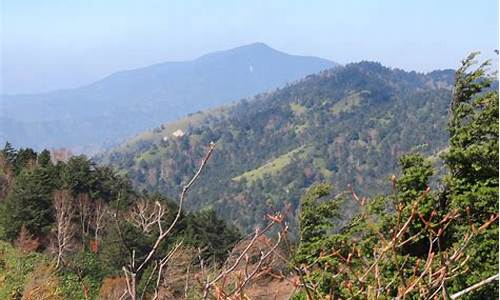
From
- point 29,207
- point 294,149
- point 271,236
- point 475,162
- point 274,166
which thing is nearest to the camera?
point 475,162

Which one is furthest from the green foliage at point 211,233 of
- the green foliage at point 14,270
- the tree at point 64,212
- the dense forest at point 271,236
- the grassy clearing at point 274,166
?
the grassy clearing at point 274,166

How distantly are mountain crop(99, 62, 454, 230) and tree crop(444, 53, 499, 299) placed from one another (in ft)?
277

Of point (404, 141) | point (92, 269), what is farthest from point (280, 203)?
point (92, 269)

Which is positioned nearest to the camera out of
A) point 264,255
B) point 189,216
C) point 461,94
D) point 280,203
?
point 264,255

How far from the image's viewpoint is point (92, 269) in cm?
2167

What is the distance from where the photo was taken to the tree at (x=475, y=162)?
33.1 feet

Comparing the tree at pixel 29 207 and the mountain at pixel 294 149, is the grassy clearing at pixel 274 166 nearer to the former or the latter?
the mountain at pixel 294 149

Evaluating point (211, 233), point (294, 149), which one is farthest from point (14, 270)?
point (294, 149)

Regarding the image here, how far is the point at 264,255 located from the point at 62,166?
94.8ft

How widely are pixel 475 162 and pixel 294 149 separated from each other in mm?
134436

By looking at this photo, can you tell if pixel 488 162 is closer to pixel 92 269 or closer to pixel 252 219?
pixel 92 269

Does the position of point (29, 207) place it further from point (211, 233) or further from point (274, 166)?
point (274, 166)

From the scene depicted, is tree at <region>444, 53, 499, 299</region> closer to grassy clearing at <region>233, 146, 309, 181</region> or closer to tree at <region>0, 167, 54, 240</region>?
tree at <region>0, 167, 54, 240</region>

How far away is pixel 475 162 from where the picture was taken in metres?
11.5
